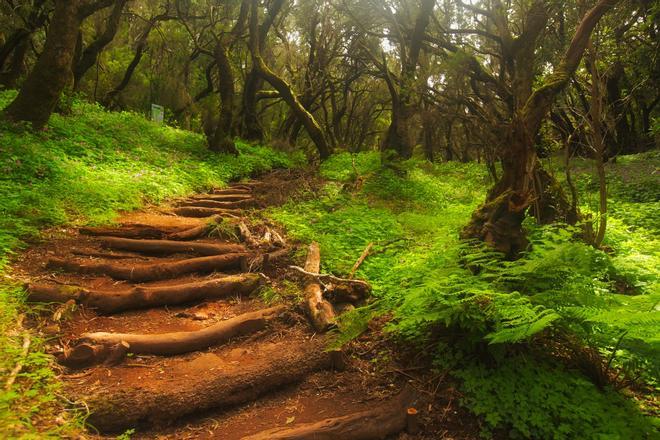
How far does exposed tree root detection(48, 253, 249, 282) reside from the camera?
15.7 feet

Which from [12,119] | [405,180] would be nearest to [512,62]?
[405,180]

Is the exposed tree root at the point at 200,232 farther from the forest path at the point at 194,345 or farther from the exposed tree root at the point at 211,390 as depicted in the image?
the exposed tree root at the point at 211,390

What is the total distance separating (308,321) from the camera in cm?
435

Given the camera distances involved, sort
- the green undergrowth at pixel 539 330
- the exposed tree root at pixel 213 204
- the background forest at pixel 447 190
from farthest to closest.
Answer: the exposed tree root at pixel 213 204 → the background forest at pixel 447 190 → the green undergrowth at pixel 539 330

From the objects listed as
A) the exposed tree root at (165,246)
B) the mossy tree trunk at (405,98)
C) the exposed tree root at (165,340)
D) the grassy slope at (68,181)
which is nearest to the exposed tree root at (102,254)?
the exposed tree root at (165,246)

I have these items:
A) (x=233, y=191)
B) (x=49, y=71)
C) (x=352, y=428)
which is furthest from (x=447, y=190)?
(x=49, y=71)

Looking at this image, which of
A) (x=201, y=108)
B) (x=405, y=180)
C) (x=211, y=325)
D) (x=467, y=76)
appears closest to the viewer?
(x=211, y=325)

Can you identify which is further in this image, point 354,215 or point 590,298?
point 354,215

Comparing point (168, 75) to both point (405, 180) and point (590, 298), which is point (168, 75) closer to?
point (405, 180)

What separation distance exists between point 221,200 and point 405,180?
200 inches

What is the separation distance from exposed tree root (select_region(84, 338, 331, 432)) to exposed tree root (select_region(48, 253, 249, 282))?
197 centimetres

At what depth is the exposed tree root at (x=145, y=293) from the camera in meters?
4.03

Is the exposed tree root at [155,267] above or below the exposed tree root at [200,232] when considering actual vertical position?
below

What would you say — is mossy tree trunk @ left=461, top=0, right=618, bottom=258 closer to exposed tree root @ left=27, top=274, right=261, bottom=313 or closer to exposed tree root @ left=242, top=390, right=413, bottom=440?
exposed tree root @ left=242, top=390, right=413, bottom=440
